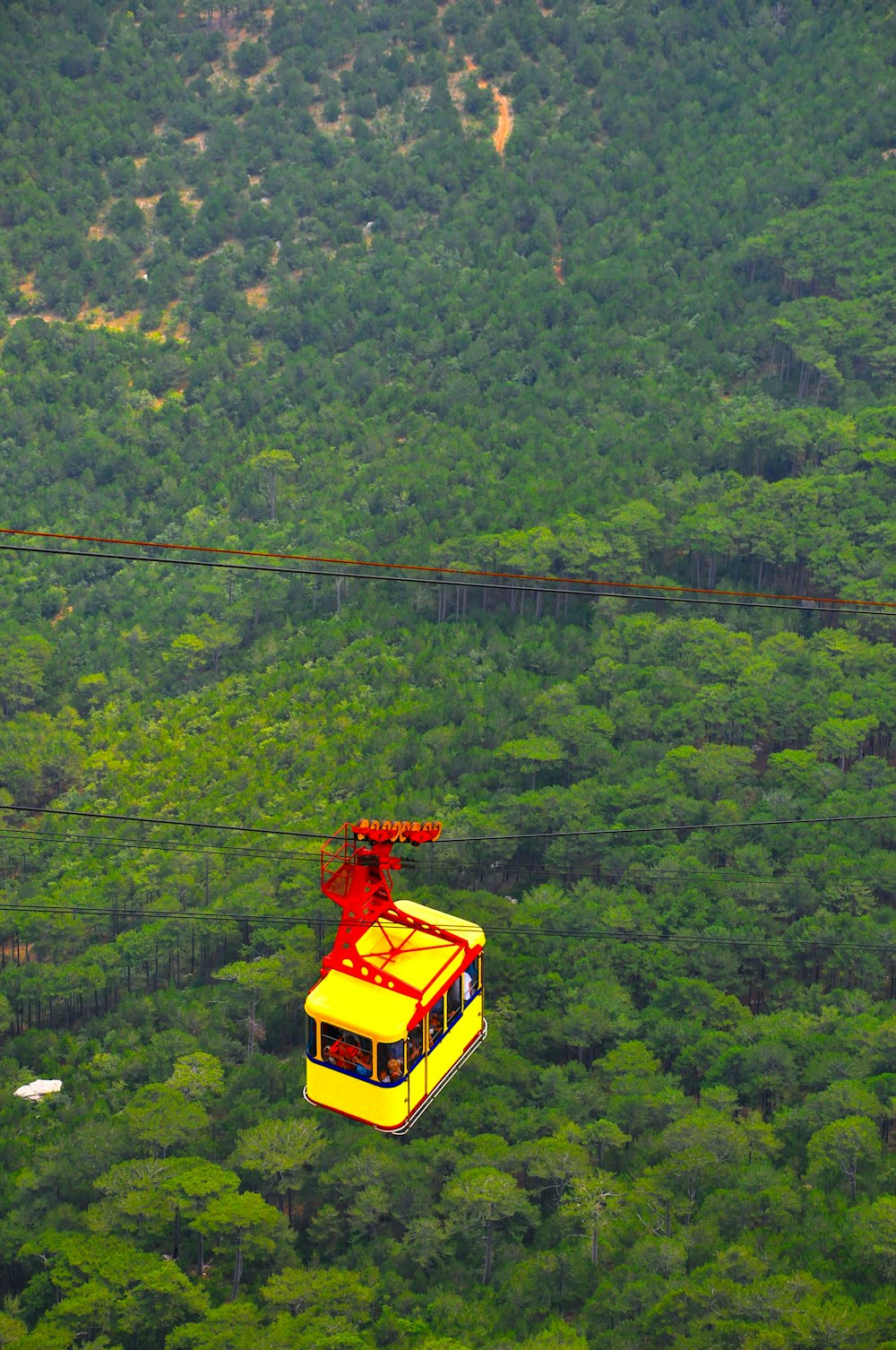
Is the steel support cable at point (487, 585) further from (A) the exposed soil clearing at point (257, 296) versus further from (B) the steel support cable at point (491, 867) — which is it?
(A) the exposed soil clearing at point (257, 296)

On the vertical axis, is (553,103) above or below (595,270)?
above

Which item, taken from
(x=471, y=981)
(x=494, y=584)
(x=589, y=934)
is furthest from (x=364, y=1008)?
(x=494, y=584)

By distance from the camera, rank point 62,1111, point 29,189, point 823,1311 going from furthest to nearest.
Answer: point 29,189 < point 62,1111 < point 823,1311

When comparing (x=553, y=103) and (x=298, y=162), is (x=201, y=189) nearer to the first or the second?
(x=298, y=162)

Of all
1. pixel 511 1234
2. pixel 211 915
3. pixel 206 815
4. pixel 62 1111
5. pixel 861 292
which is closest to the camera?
pixel 511 1234

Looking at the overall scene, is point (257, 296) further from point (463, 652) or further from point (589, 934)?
point (589, 934)

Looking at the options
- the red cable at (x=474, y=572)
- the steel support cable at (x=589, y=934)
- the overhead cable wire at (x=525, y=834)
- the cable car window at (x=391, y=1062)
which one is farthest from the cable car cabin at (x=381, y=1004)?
the steel support cable at (x=589, y=934)

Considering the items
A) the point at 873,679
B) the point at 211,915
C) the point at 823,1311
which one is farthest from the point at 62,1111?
the point at 873,679
